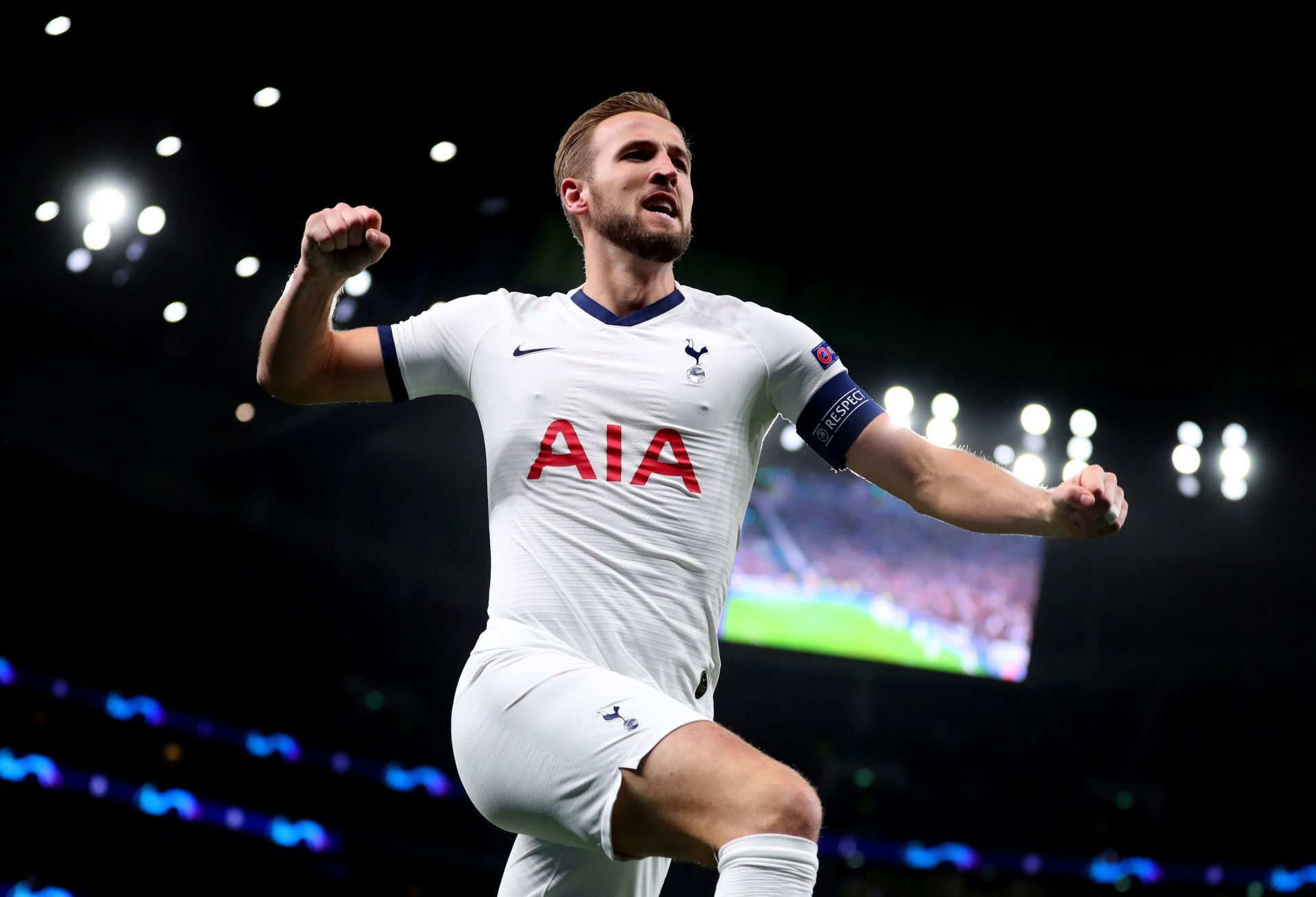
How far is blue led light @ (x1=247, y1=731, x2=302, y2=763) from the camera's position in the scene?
587 inches

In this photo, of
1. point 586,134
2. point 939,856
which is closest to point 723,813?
point 586,134

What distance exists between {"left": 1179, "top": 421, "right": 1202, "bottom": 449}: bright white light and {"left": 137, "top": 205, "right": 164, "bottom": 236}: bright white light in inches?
477

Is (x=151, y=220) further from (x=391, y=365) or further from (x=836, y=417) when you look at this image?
(x=836, y=417)

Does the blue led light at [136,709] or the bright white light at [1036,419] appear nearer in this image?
the blue led light at [136,709]

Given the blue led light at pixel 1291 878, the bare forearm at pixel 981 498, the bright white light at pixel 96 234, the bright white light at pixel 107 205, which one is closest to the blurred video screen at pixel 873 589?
the blue led light at pixel 1291 878

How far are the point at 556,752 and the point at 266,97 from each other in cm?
707

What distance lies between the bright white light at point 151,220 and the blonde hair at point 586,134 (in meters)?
6.64

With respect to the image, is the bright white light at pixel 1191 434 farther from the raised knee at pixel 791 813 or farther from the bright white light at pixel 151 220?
the raised knee at pixel 791 813

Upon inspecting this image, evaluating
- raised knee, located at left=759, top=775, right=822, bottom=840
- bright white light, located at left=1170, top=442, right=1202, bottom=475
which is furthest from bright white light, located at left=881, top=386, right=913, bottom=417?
raised knee, located at left=759, top=775, right=822, bottom=840

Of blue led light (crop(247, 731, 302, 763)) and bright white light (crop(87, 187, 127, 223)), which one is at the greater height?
bright white light (crop(87, 187, 127, 223))

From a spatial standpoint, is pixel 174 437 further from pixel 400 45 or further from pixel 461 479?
pixel 400 45

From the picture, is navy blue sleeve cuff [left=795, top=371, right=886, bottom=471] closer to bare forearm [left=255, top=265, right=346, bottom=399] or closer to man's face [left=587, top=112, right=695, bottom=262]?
man's face [left=587, top=112, right=695, bottom=262]

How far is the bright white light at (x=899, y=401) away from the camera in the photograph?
15406 millimetres

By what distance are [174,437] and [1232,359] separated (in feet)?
44.7
